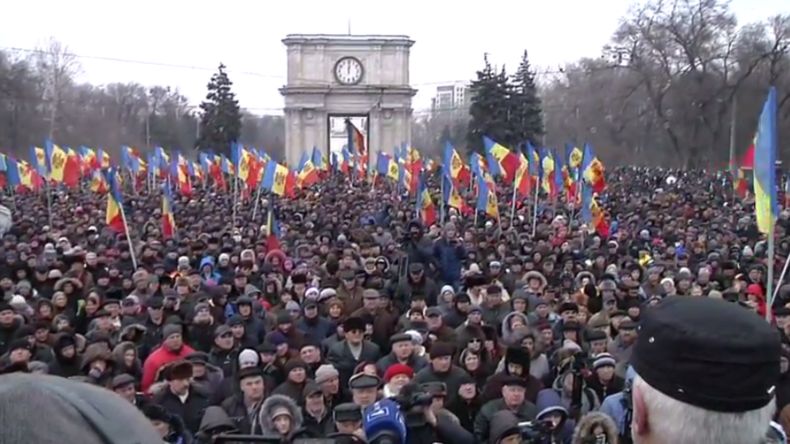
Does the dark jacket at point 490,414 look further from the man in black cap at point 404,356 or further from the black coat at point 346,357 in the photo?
the black coat at point 346,357

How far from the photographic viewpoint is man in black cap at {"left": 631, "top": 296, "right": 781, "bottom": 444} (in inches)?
68.2

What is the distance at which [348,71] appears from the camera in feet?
215

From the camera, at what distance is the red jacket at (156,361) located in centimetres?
793

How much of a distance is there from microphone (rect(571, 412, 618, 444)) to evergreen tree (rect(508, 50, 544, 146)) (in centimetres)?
5319

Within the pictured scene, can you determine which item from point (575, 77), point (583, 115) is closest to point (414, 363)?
point (583, 115)

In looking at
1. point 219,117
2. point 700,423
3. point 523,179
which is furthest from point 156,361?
point 219,117

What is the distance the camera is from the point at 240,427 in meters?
6.69

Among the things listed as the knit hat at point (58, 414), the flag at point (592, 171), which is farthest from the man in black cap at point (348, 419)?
the flag at point (592, 171)

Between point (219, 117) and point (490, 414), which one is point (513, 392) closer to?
point (490, 414)

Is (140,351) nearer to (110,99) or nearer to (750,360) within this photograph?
(750,360)

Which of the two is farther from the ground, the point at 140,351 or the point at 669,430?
the point at 669,430

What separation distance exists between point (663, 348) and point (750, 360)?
15 centimetres

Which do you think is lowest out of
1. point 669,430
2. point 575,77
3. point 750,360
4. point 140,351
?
point 140,351

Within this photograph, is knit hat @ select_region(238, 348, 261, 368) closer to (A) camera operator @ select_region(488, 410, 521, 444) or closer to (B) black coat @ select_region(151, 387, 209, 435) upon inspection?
(B) black coat @ select_region(151, 387, 209, 435)
